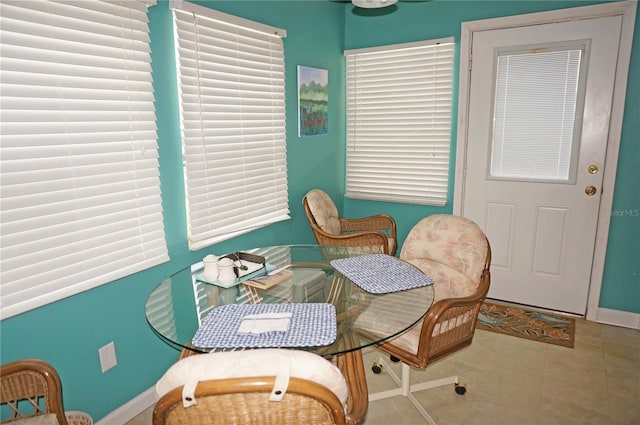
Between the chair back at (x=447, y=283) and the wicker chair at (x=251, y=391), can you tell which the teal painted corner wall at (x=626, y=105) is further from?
the wicker chair at (x=251, y=391)

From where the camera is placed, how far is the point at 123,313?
2.01 meters

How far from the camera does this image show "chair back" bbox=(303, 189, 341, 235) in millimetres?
3069

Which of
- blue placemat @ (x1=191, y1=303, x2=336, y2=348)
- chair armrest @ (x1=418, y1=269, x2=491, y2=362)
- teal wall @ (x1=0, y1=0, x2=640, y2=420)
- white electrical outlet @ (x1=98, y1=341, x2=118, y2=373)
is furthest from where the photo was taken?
white electrical outlet @ (x1=98, y1=341, x2=118, y2=373)

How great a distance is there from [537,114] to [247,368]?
2.96 m

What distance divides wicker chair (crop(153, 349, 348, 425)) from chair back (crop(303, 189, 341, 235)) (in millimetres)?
2045

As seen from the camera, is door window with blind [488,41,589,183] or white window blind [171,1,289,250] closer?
white window blind [171,1,289,250]

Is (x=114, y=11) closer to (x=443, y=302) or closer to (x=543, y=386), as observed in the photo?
(x=443, y=302)

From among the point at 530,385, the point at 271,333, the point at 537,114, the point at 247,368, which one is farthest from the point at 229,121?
the point at 530,385

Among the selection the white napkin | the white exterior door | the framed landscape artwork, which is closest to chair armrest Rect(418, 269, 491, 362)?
the white napkin

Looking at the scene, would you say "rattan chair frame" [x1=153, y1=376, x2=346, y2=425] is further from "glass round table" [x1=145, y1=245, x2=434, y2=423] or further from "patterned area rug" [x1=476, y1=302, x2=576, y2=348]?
"patterned area rug" [x1=476, y1=302, x2=576, y2=348]

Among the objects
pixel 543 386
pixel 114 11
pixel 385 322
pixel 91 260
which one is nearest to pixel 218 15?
pixel 114 11

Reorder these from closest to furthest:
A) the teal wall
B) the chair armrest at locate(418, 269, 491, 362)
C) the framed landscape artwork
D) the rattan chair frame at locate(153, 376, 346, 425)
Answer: the rattan chair frame at locate(153, 376, 346, 425)
the chair armrest at locate(418, 269, 491, 362)
the teal wall
the framed landscape artwork

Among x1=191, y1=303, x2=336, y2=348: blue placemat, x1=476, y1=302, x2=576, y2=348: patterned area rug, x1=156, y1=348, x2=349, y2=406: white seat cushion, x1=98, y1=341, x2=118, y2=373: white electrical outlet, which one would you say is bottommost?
x1=476, y1=302, x2=576, y2=348: patterned area rug

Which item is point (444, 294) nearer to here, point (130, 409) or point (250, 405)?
point (250, 405)
